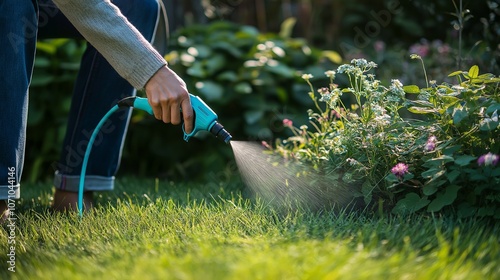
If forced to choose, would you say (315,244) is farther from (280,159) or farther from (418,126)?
(280,159)

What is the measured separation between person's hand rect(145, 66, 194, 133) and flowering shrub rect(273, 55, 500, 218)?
20.0 inches

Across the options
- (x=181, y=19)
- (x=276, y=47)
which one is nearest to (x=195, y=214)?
(x=276, y=47)

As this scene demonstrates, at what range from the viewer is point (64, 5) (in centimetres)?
178

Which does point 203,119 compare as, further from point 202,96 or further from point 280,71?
point 280,71

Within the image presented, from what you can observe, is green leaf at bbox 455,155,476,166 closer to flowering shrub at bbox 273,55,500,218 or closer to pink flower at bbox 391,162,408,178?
flowering shrub at bbox 273,55,500,218

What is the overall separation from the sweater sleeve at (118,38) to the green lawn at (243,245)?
0.43 m

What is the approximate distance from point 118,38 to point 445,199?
103 centimetres

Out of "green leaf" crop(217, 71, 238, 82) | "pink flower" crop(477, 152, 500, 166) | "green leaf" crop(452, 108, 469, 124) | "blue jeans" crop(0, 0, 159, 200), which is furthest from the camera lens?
"green leaf" crop(217, 71, 238, 82)

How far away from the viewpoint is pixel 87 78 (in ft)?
7.44

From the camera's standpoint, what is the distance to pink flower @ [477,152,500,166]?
1.66 metres

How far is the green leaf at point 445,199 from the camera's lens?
1.78 metres

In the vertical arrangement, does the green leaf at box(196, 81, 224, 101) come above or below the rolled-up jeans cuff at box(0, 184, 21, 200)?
above

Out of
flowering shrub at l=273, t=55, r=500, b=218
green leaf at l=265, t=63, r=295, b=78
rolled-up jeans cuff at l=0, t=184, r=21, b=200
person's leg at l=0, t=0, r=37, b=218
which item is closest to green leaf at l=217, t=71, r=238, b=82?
green leaf at l=265, t=63, r=295, b=78

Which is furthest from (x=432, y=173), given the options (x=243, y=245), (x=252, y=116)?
(x=252, y=116)
